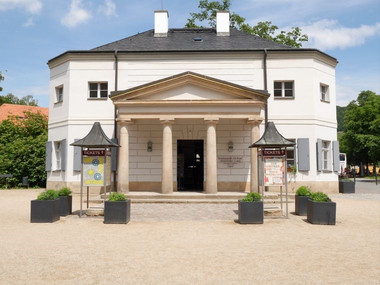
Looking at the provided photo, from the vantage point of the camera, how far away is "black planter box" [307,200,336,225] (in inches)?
367

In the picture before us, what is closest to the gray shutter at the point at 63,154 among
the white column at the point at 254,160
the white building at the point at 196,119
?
the white building at the point at 196,119

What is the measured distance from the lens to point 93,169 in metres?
10.7

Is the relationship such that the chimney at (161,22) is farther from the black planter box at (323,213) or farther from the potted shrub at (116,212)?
the black planter box at (323,213)

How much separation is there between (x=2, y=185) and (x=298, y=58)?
2047 cm

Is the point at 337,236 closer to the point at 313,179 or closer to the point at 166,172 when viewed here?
the point at 166,172

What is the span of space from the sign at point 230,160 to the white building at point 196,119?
0.05 metres

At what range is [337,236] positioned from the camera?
25.6ft

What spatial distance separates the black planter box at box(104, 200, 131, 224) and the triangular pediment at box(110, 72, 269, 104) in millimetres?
6258

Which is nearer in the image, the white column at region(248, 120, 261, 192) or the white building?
the white column at region(248, 120, 261, 192)

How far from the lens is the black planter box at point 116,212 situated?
949 cm

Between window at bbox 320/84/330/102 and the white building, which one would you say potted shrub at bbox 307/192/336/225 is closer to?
the white building

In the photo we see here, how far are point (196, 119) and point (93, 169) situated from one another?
6928 millimetres

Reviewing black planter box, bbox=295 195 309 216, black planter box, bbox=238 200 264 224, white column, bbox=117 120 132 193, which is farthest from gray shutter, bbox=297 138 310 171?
white column, bbox=117 120 132 193

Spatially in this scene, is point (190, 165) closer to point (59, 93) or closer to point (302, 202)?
point (302, 202)
